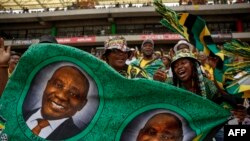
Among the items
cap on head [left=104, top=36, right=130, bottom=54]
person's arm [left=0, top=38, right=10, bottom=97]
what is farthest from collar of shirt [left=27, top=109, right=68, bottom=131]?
cap on head [left=104, top=36, right=130, bottom=54]

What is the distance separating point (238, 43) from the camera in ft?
8.88

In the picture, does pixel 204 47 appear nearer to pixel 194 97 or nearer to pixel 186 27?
pixel 186 27

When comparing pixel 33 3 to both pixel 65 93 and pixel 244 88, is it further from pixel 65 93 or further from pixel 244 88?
pixel 244 88

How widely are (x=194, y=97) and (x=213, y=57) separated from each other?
67 centimetres

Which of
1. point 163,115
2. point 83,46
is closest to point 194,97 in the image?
point 163,115

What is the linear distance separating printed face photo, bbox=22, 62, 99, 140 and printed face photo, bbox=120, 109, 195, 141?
0.29 m

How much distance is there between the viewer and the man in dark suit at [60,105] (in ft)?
7.08

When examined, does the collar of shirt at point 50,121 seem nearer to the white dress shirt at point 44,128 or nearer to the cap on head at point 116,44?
the white dress shirt at point 44,128

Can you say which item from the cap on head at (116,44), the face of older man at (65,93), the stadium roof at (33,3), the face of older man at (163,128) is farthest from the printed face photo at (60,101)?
the stadium roof at (33,3)

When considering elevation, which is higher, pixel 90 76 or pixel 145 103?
pixel 90 76

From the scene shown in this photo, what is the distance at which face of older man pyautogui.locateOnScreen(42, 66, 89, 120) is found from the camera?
2.23m

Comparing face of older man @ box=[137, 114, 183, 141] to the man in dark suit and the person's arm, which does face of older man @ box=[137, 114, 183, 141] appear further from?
the person's arm

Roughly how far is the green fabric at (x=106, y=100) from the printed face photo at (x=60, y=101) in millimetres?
15

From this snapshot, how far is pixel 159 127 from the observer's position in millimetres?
2191
